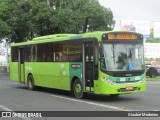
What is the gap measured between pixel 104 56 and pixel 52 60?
5.11m

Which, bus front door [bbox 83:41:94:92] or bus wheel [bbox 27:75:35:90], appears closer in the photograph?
bus front door [bbox 83:41:94:92]

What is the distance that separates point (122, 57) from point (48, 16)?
99.3ft

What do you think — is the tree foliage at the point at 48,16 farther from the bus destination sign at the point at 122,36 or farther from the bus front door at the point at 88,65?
the bus destination sign at the point at 122,36

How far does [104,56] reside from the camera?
55.0ft

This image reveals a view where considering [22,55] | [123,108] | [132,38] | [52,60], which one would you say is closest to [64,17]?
[22,55]

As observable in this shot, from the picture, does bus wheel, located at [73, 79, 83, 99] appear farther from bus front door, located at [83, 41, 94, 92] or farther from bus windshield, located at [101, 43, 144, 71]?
bus windshield, located at [101, 43, 144, 71]

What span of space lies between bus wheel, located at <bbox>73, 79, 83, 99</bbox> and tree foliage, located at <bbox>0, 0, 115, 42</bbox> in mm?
27557

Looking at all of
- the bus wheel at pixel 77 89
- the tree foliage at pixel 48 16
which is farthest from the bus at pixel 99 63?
the tree foliage at pixel 48 16

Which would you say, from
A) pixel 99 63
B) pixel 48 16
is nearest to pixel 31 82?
pixel 99 63

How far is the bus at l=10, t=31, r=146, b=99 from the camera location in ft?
55.1

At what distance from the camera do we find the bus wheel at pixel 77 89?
18266 millimetres

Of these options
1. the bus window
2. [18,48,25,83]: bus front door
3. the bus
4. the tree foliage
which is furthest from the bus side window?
the tree foliage

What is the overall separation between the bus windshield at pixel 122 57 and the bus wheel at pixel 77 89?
2.02 meters

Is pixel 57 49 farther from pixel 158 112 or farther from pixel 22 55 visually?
pixel 158 112
